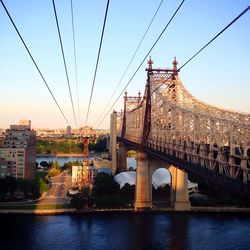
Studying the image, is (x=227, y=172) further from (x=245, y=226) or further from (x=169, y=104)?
(x=245, y=226)

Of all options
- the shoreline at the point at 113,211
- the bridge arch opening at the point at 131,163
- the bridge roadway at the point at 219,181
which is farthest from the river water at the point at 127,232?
the bridge arch opening at the point at 131,163

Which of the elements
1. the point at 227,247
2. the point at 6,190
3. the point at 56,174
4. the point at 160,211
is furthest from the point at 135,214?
the point at 56,174

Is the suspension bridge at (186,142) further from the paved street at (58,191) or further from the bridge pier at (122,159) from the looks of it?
the bridge pier at (122,159)

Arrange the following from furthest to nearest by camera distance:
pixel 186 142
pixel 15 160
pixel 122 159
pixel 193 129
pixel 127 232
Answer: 1. pixel 122 159
2. pixel 15 160
3. pixel 127 232
4. pixel 186 142
5. pixel 193 129

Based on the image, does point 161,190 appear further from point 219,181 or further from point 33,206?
point 219,181

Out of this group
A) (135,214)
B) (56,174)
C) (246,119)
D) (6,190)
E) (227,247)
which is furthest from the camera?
(56,174)

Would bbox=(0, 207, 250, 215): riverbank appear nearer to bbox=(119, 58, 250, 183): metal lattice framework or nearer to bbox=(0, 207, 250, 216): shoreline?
bbox=(0, 207, 250, 216): shoreline

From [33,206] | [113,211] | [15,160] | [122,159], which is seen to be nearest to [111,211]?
[113,211]
